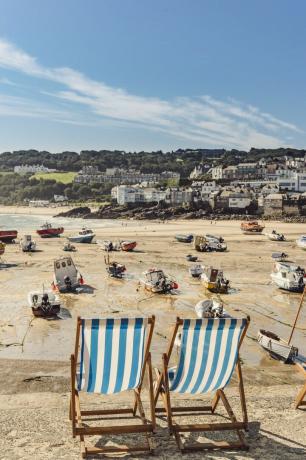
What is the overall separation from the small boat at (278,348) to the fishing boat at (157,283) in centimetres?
868

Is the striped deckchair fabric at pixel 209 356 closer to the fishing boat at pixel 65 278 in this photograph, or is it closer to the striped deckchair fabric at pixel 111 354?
the striped deckchair fabric at pixel 111 354

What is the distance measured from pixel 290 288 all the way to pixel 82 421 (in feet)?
60.6

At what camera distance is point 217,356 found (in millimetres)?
7820

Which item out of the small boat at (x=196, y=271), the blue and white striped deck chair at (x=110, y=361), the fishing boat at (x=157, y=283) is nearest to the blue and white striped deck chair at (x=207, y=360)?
the blue and white striped deck chair at (x=110, y=361)

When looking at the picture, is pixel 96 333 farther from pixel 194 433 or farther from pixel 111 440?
pixel 194 433

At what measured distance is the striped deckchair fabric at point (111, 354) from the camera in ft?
24.5

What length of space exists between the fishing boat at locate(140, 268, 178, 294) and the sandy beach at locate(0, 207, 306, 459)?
46 cm

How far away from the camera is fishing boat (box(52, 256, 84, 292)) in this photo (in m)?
23.2

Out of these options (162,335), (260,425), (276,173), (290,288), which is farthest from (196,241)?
(276,173)

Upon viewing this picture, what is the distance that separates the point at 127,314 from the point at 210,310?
3.51 metres

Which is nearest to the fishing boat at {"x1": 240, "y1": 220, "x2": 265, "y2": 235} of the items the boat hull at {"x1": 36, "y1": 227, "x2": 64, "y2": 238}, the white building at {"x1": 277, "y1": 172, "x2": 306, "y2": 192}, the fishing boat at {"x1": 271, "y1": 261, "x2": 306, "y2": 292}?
the boat hull at {"x1": 36, "y1": 227, "x2": 64, "y2": 238}

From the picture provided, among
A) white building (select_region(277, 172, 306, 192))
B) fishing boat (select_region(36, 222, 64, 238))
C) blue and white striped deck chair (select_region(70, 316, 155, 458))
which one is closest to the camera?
blue and white striped deck chair (select_region(70, 316, 155, 458))

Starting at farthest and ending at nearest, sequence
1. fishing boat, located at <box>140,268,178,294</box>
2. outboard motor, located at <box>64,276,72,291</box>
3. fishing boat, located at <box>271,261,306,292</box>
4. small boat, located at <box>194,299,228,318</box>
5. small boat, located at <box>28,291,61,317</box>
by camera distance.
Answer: fishing boat, located at <box>271,261,306,292</box> → outboard motor, located at <box>64,276,72,291</box> → fishing boat, located at <box>140,268,178,294</box> → small boat, located at <box>28,291,61,317</box> → small boat, located at <box>194,299,228,318</box>

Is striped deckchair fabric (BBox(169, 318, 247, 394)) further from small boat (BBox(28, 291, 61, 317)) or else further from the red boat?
the red boat
